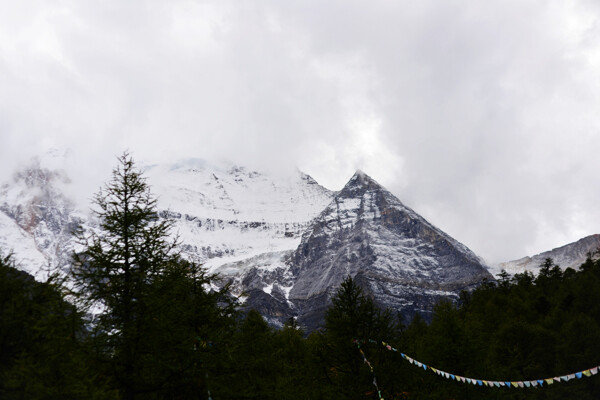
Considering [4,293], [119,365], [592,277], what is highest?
[592,277]

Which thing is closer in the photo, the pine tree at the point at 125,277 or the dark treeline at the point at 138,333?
the dark treeline at the point at 138,333

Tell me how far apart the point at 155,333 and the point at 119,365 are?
1.17 m

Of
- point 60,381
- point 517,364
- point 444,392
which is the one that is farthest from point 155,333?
point 517,364

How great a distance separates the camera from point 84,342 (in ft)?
37.6

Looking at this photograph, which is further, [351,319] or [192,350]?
[351,319]

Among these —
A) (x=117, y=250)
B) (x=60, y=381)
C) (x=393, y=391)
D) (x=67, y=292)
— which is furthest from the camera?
(x=393, y=391)

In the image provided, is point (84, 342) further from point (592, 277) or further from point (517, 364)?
point (592, 277)

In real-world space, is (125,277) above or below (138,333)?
above

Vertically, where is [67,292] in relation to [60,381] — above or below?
above

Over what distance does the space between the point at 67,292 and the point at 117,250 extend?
5.34 feet

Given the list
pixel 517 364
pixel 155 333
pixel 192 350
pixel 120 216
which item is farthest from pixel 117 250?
pixel 517 364

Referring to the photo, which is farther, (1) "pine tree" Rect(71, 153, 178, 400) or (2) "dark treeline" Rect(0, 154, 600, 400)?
(1) "pine tree" Rect(71, 153, 178, 400)

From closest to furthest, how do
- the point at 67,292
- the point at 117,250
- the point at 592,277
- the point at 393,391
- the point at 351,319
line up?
the point at 67,292 < the point at 117,250 < the point at 393,391 < the point at 351,319 < the point at 592,277

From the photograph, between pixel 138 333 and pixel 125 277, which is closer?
pixel 138 333
